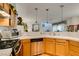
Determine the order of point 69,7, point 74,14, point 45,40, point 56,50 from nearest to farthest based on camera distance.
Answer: point 74,14 < point 69,7 < point 56,50 < point 45,40

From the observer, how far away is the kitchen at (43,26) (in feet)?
9.21

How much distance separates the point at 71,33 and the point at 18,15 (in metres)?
1.48

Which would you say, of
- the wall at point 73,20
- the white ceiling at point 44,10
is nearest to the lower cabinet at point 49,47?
the wall at point 73,20

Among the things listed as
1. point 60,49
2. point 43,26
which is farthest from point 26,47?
point 60,49

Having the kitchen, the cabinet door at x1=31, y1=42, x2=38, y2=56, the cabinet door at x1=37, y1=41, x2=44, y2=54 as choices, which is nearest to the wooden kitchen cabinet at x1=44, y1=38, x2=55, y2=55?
the kitchen

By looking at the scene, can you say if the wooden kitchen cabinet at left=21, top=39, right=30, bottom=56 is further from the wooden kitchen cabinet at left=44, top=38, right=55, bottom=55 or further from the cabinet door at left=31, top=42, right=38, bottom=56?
the wooden kitchen cabinet at left=44, top=38, right=55, bottom=55

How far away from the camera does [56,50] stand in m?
3.22

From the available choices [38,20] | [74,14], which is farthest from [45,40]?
[74,14]

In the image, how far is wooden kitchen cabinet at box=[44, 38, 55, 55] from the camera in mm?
3301

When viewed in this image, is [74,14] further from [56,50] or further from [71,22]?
[56,50]

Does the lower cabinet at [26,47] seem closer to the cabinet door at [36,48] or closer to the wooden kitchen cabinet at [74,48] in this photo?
the cabinet door at [36,48]

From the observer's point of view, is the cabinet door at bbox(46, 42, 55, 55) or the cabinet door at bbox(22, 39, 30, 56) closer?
the cabinet door at bbox(22, 39, 30, 56)

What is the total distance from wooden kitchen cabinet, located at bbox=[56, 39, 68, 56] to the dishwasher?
52 centimetres

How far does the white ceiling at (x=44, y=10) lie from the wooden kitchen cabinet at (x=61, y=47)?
60 cm
